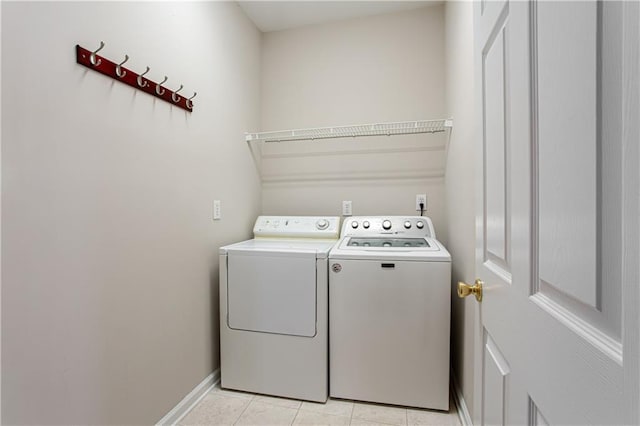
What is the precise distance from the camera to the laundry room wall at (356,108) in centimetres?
226

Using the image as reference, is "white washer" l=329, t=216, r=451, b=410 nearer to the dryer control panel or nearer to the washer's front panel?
the washer's front panel

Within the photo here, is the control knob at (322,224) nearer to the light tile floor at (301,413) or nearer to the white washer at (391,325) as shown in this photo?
the white washer at (391,325)

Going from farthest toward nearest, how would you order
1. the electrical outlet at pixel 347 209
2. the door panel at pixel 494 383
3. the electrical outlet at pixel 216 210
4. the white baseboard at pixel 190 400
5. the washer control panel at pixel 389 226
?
the electrical outlet at pixel 347 209 → the washer control panel at pixel 389 226 → the electrical outlet at pixel 216 210 → the white baseboard at pixel 190 400 → the door panel at pixel 494 383

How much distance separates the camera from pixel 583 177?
0.39 metres

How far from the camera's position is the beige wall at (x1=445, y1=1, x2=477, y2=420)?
1.37m

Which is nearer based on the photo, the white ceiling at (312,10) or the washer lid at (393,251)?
the washer lid at (393,251)

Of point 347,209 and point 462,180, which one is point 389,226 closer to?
point 347,209

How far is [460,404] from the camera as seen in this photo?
158 cm

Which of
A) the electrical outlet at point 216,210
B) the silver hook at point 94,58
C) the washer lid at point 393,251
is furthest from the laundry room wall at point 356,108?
the silver hook at point 94,58

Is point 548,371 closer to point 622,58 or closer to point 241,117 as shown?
point 622,58

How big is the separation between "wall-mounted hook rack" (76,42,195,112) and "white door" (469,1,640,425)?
4.47 feet

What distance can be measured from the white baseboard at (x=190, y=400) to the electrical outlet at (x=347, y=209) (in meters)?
1.44

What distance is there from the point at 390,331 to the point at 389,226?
77 cm

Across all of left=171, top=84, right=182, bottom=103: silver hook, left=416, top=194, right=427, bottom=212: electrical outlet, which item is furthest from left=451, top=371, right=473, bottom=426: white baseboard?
left=171, top=84, right=182, bottom=103: silver hook
